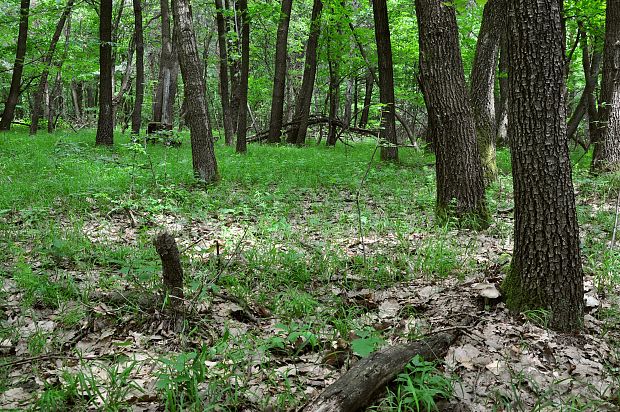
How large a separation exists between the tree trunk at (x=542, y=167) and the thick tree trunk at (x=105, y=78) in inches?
486

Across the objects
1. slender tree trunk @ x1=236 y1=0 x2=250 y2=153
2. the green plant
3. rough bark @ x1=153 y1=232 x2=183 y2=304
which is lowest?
the green plant

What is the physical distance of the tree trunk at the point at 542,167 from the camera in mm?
3133

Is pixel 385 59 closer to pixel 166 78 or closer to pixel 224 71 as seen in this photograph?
pixel 224 71

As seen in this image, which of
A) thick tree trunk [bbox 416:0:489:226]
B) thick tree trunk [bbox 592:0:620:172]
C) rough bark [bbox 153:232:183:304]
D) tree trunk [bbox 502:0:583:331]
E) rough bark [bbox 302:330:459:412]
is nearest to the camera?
rough bark [bbox 302:330:459:412]

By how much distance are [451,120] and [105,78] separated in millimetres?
10873

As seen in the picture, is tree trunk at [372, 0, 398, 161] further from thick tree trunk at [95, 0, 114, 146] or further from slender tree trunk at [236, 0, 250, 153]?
thick tree trunk at [95, 0, 114, 146]

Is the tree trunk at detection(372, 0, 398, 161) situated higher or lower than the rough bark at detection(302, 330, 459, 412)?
higher

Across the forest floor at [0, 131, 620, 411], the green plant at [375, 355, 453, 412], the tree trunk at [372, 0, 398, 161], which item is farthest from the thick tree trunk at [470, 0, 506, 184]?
the green plant at [375, 355, 453, 412]

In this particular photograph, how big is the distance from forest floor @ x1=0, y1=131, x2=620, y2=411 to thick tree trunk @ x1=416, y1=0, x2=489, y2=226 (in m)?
0.38

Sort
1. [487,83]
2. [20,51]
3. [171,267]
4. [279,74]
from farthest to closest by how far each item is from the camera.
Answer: [279,74]
[20,51]
[487,83]
[171,267]

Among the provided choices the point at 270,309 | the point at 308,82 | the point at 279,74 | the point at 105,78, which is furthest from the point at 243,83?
the point at 270,309

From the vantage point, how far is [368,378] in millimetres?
2561

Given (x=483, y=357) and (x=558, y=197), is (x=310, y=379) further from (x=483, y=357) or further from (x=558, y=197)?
(x=558, y=197)

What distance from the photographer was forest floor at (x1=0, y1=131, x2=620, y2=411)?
2.68m
